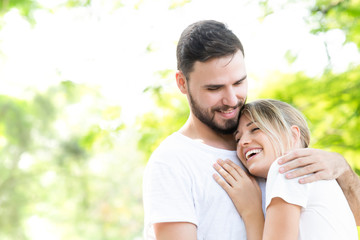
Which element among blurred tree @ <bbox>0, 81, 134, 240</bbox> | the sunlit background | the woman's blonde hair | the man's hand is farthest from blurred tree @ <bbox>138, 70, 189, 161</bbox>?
blurred tree @ <bbox>0, 81, 134, 240</bbox>

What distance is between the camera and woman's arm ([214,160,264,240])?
5.07ft

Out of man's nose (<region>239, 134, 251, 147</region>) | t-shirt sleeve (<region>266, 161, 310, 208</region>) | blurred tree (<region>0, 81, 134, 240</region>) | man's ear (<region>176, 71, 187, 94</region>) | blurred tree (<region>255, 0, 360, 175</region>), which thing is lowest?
t-shirt sleeve (<region>266, 161, 310, 208</region>)

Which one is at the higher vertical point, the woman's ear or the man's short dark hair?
→ the man's short dark hair

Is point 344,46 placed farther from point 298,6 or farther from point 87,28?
point 87,28

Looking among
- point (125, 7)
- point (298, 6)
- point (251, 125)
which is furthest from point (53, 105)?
point (251, 125)

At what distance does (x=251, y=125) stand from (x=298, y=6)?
2.36 metres

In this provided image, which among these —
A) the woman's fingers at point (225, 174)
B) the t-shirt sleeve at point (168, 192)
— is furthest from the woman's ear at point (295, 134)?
the t-shirt sleeve at point (168, 192)

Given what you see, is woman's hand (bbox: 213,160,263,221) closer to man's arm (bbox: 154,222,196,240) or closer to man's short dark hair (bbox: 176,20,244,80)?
man's arm (bbox: 154,222,196,240)

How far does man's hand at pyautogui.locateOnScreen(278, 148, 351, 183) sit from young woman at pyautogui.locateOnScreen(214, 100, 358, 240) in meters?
0.02

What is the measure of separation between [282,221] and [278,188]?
0.33ft

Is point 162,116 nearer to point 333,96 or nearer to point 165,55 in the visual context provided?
point 165,55

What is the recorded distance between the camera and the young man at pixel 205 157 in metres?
1.56

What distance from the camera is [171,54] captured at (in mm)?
3887

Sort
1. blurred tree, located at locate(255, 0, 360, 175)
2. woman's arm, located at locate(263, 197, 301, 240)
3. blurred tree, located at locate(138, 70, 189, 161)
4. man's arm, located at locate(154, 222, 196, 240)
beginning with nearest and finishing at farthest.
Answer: woman's arm, located at locate(263, 197, 301, 240)
man's arm, located at locate(154, 222, 196, 240)
blurred tree, located at locate(255, 0, 360, 175)
blurred tree, located at locate(138, 70, 189, 161)
